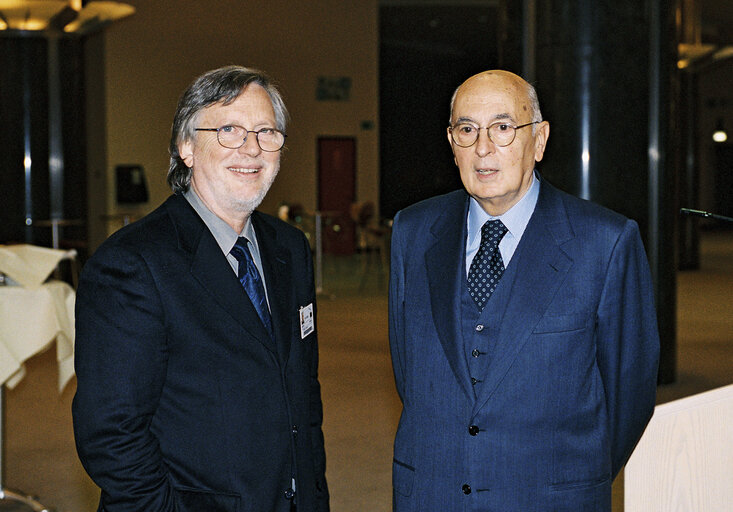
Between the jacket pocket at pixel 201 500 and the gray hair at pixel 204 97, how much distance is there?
25.0 inches

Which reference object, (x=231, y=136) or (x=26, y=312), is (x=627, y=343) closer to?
(x=231, y=136)

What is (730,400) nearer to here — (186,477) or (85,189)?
(186,477)

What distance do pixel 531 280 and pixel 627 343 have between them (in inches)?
9.8

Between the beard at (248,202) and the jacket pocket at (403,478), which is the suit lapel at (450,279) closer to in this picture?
the jacket pocket at (403,478)

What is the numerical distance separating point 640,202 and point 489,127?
13.9 feet

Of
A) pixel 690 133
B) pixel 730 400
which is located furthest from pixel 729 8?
pixel 730 400

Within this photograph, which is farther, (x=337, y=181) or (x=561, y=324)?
(x=337, y=181)

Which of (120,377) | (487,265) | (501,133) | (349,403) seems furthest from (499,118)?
(349,403)

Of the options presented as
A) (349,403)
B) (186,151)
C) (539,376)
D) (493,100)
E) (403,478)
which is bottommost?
(349,403)

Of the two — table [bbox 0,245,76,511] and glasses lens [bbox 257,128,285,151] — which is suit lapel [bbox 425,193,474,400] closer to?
glasses lens [bbox 257,128,285,151]

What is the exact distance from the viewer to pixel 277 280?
1923mm

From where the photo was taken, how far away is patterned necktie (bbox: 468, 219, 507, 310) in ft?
6.04

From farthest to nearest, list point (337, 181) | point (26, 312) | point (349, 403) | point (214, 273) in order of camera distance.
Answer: point (337, 181)
point (349, 403)
point (26, 312)
point (214, 273)

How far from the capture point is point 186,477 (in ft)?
5.53
